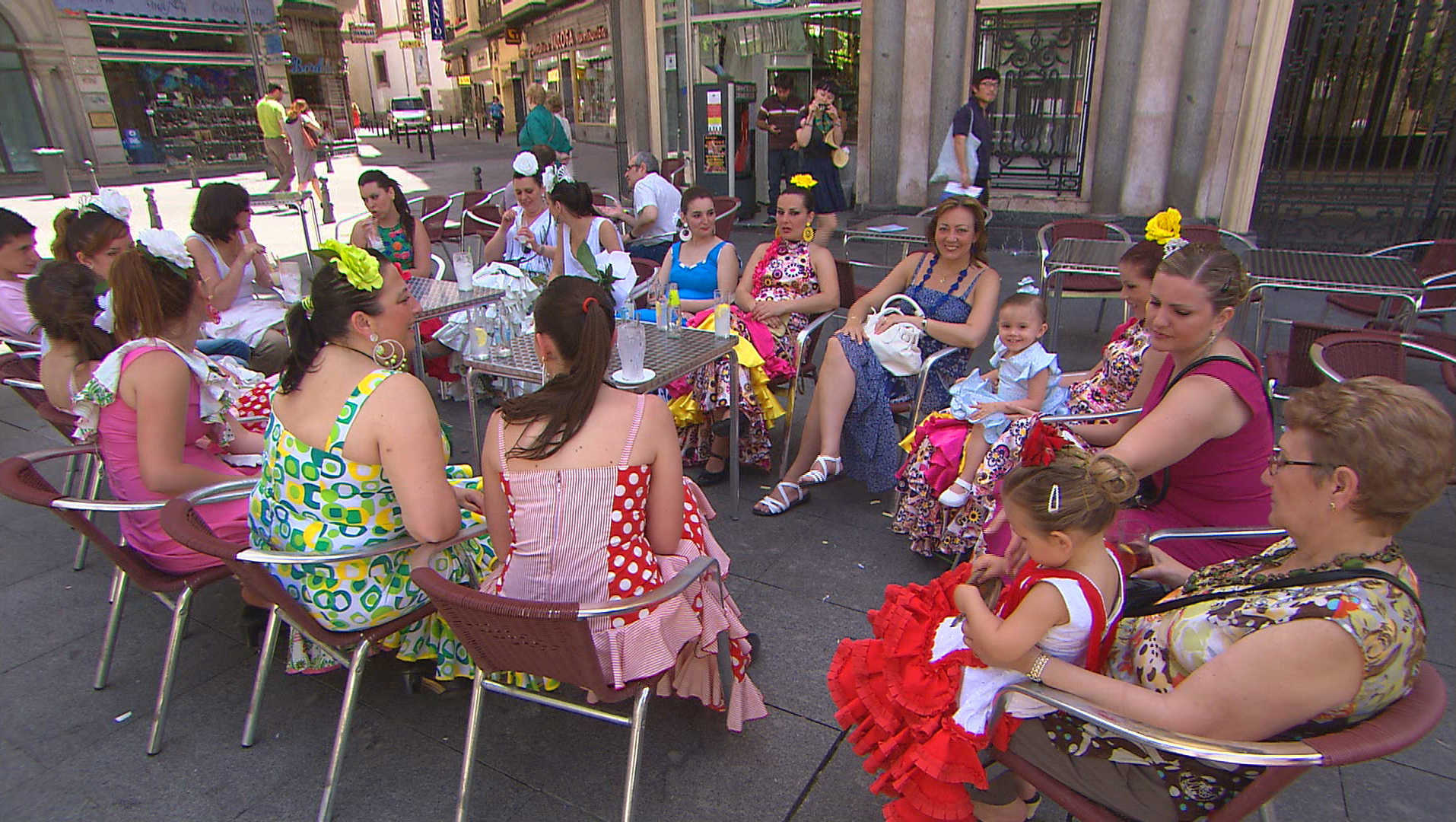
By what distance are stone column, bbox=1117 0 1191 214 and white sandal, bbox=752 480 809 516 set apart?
5818mm

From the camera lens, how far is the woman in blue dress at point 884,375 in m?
3.55

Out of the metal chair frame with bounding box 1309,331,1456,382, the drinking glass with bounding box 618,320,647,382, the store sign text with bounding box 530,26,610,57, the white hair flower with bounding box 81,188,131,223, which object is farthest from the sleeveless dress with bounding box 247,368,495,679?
the store sign text with bounding box 530,26,610,57

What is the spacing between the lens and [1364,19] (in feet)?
21.4

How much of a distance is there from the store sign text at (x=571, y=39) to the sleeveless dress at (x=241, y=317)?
20.8m

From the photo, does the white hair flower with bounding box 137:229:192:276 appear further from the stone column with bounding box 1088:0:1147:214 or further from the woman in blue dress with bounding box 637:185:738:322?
the stone column with bounding box 1088:0:1147:214

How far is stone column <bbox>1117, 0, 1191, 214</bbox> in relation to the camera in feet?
22.8

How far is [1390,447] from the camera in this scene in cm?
130

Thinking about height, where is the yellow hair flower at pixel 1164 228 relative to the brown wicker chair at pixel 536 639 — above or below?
above

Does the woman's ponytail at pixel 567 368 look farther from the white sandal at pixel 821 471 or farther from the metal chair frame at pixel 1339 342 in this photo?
the metal chair frame at pixel 1339 342

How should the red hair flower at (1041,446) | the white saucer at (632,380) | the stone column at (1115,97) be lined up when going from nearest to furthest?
1. the red hair flower at (1041,446)
2. the white saucer at (632,380)
3. the stone column at (1115,97)

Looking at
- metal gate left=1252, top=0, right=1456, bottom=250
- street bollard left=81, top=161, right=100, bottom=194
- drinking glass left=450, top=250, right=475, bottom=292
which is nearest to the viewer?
drinking glass left=450, top=250, right=475, bottom=292

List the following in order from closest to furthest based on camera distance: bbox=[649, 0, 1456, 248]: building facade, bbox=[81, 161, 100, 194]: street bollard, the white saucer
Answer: the white saucer < bbox=[649, 0, 1456, 248]: building facade < bbox=[81, 161, 100, 194]: street bollard

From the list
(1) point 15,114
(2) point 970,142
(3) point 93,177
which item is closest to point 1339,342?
(2) point 970,142

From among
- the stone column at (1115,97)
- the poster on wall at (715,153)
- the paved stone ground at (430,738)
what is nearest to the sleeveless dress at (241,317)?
the paved stone ground at (430,738)
